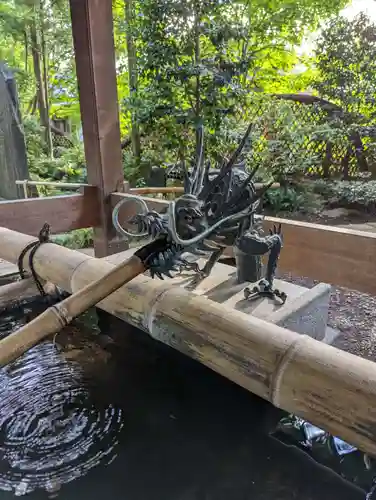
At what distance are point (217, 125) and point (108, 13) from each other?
2351 millimetres

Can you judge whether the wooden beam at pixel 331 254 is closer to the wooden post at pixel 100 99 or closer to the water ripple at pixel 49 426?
the water ripple at pixel 49 426

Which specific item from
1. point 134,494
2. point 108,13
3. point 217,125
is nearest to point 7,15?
point 217,125

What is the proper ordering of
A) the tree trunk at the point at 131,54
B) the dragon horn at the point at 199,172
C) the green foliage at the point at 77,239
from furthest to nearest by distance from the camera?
the green foliage at the point at 77,239
the tree trunk at the point at 131,54
the dragon horn at the point at 199,172

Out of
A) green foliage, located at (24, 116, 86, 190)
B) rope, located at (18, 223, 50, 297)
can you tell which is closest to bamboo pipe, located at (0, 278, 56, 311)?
rope, located at (18, 223, 50, 297)

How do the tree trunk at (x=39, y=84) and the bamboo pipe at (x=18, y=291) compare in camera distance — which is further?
the tree trunk at (x=39, y=84)

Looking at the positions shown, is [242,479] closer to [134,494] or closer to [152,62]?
[134,494]

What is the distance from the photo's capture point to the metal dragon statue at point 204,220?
4.13 ft

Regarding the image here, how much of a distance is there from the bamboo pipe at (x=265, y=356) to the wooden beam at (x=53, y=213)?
129cm

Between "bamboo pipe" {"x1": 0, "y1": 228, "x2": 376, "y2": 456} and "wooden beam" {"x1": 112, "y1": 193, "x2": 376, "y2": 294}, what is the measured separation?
87 cm

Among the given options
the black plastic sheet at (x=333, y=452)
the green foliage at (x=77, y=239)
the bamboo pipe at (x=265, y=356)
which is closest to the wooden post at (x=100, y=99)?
the bamboo pipe at (x=265, y=356)

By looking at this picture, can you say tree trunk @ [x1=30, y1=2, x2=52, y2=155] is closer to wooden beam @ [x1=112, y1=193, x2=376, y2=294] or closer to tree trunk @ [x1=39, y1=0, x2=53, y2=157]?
tree trunk @ [x1=39, y1=0, x2=53, y2=157]

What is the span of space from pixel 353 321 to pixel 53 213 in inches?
105

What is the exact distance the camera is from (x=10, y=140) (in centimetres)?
491

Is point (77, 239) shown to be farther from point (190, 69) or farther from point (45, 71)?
point (45, 71)
